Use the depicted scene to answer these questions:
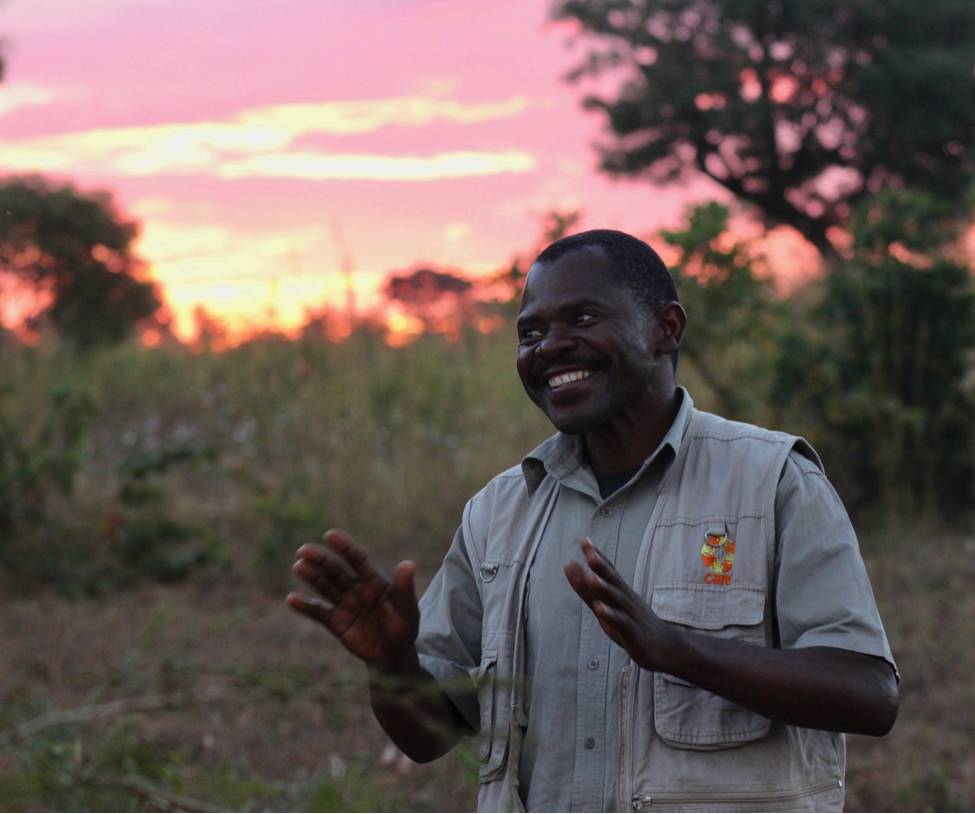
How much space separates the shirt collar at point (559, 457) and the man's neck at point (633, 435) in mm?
38

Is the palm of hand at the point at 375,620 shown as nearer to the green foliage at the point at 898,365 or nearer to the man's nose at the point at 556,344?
the man's nose at the point at 556,344

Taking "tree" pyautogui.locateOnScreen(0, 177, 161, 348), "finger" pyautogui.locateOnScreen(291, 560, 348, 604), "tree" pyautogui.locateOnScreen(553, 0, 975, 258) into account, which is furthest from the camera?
"tree" pyautogui.locateOnScreen(553, 0, 975, 258)

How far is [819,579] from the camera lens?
2.03 metres

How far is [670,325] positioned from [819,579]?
0.70 metres

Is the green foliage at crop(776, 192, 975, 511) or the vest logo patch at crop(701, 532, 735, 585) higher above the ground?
the green foliage at crop(776, 192, 975, 511)

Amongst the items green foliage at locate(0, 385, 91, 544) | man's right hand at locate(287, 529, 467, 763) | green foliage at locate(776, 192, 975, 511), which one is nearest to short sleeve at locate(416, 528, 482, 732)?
man's right hand at locate(287, 529, 467, 763)

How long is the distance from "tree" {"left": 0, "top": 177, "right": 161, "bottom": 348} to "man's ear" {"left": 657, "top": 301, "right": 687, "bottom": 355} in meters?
10.6

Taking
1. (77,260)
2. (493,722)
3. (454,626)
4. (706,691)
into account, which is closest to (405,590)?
(493,722)

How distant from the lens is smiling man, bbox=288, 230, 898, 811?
1.95 metres

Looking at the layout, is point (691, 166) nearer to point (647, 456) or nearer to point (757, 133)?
point (757, 133)

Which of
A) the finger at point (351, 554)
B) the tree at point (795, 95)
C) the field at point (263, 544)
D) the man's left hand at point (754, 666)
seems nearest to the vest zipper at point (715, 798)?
the man's left hand at point (754, 666)

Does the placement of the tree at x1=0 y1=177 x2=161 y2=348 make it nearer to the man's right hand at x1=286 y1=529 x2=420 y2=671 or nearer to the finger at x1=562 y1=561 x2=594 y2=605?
the man's right hand at x1=286 y1=529 x2=420 y2=671

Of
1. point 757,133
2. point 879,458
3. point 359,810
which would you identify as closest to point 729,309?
point 879,458

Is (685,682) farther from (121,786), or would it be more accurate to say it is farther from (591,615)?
(121,786)
